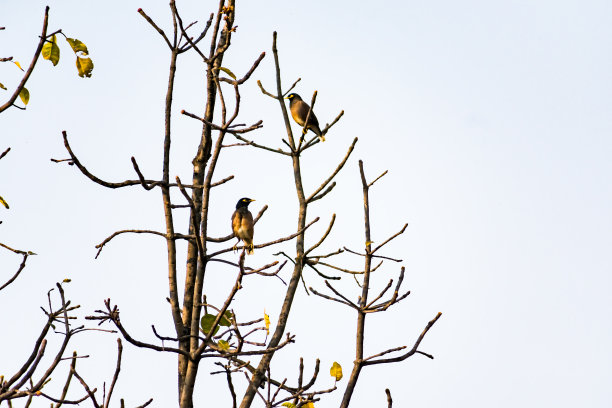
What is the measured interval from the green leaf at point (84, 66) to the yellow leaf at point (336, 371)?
235 centimetres

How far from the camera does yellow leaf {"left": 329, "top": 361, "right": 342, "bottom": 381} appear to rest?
5.23 meters

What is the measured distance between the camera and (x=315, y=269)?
600 cm

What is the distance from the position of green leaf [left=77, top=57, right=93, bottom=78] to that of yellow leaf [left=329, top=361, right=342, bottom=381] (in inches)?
92.6

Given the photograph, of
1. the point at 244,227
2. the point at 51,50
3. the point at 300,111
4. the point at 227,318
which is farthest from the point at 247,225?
the point at 300,111

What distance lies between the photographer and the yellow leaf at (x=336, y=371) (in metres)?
5.23

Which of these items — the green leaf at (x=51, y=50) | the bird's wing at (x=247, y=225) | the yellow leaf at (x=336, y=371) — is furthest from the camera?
the bird's wing at (x=247, y=225)

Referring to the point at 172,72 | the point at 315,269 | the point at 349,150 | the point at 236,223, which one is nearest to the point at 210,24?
the point at 172,72

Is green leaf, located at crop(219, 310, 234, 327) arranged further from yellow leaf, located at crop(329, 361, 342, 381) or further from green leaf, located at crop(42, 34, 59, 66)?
green leaf, located at crop(42, 34, 59, 66)

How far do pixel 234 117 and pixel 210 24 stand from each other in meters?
0.96

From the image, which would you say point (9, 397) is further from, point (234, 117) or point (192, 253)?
point (234, 117)

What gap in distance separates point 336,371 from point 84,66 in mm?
2435

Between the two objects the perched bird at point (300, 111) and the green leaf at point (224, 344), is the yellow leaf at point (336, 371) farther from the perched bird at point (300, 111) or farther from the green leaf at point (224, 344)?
the perched bird at point (300, 111)

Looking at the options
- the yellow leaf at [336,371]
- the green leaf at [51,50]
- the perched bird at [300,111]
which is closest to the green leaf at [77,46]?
the green leaf at [51,50]

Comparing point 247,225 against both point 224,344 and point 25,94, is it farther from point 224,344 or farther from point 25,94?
point 25,94
